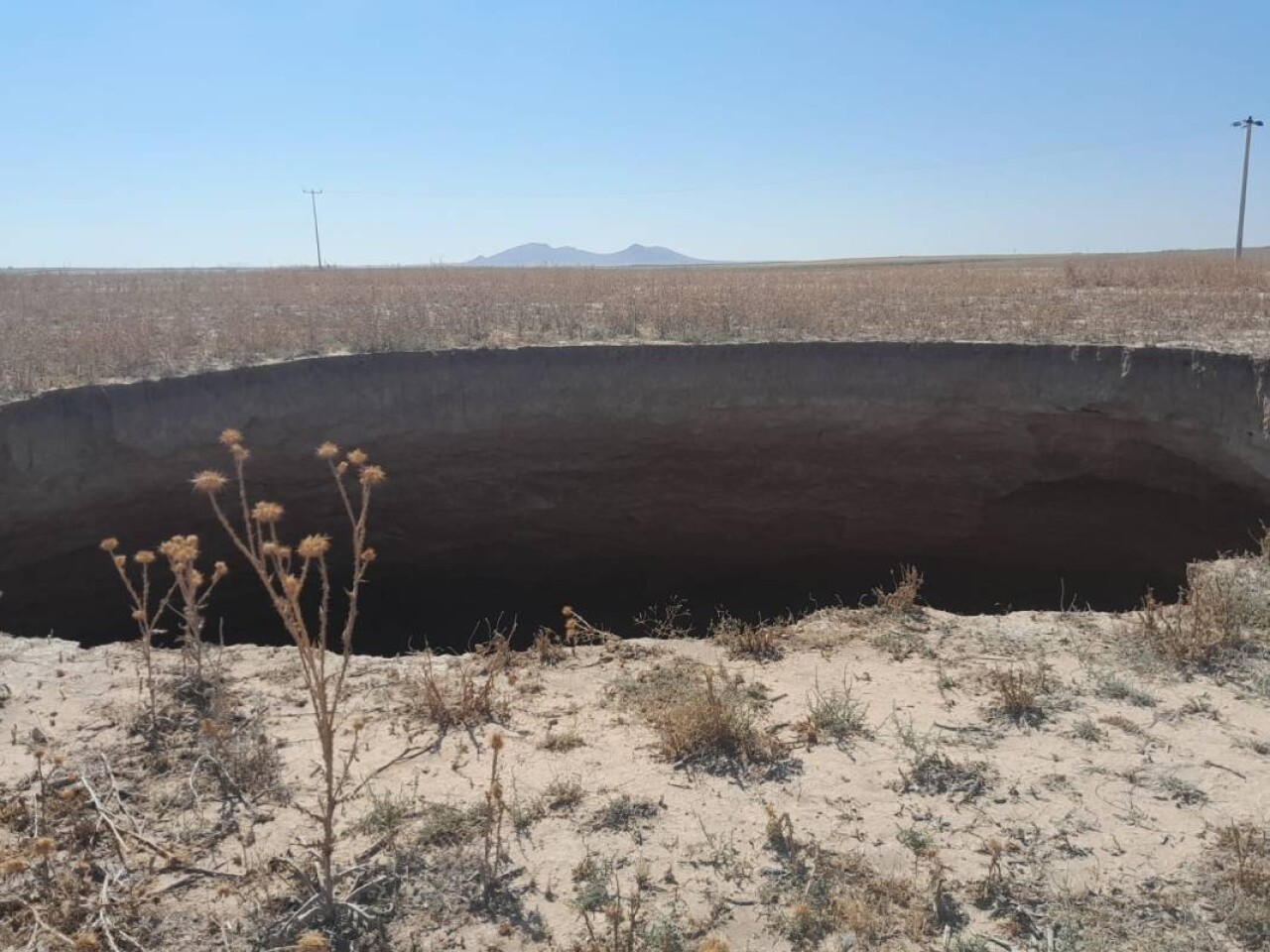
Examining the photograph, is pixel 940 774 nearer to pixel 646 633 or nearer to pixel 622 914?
pixel 622 914

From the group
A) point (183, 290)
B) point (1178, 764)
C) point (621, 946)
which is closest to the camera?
point (621, 946)

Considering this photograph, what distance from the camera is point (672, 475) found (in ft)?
29.6

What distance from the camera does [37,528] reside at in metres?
6.79

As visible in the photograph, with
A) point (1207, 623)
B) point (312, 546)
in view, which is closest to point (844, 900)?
point (312, 546)

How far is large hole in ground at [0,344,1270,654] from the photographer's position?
7223 millimetres

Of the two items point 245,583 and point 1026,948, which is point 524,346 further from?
point 1026,948

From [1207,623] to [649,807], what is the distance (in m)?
2.72

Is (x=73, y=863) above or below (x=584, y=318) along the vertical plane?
below

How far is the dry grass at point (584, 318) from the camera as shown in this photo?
820cm

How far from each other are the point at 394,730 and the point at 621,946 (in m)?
1.54

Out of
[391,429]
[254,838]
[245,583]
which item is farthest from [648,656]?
[245,583]

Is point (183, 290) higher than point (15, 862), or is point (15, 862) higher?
point (183, 290)

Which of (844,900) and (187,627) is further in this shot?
(187,627)

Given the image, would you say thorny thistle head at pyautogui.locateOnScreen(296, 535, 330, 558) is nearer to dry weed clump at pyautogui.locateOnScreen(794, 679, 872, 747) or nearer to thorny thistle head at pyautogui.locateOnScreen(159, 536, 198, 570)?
thorny thistle head at pyautogui.locateOnScreen(159, 536, 198, 570)
